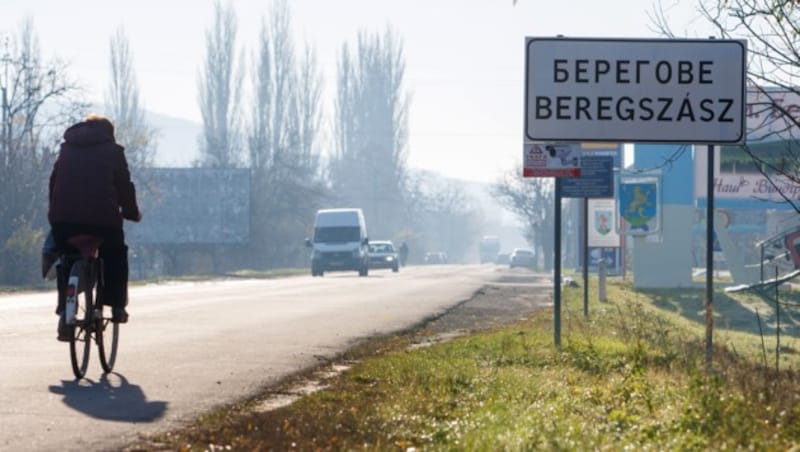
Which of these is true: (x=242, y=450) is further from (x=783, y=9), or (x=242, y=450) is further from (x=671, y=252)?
(x=671, y=252)

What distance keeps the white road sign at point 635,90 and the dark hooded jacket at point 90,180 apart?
385 cm

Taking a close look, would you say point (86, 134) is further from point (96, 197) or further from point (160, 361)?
point (160, 361)

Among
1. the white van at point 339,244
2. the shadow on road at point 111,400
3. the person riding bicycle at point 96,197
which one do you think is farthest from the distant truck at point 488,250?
the shadow on road at point 111,400


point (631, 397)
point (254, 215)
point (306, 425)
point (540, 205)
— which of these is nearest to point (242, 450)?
point (306, 425)

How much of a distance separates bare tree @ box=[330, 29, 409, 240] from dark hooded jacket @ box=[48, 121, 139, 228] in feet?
387

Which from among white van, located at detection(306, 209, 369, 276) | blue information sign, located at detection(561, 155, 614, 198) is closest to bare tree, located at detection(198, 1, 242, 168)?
white van, located at detection(306, 209, 369, 276)

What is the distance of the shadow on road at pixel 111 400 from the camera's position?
320 inches

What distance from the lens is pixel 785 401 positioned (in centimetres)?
852

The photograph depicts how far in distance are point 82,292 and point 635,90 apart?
5142 millimetres

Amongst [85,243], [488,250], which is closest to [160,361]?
[85,243]

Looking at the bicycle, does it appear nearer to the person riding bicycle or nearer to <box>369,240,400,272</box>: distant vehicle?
the person riding bicycle

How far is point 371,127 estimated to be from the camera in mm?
130625

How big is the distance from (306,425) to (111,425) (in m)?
1.05

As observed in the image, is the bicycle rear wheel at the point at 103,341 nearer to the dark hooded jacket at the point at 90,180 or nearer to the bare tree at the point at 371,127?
A: the dark hooded jacket at the point at 90,180
